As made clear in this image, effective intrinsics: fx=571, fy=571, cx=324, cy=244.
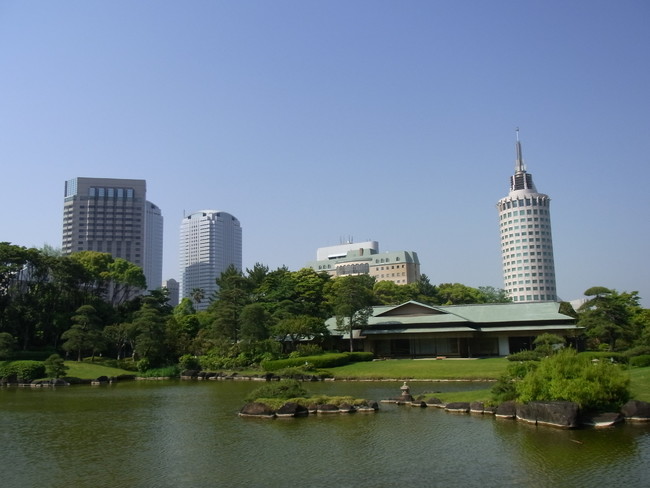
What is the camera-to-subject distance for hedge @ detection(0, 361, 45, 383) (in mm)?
41625

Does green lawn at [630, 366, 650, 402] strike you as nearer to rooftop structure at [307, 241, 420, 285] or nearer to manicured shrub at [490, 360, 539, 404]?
manicured shrub at [490, 360, 539, 404]

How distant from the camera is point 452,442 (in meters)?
15.7

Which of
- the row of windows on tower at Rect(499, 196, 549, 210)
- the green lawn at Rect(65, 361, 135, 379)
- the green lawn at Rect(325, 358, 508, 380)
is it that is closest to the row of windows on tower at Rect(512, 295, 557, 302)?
the row of windows on tower at Rect(499, 196, 549, 210)

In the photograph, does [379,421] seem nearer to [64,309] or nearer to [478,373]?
[478,373]

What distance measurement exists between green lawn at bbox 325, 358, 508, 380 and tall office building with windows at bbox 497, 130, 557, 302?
10441 cm

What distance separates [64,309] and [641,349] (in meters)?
49.6

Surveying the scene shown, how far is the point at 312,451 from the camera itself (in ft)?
49.6

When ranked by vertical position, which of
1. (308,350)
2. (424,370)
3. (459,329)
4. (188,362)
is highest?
(459,329)

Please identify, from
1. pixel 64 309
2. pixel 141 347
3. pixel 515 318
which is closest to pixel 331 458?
pixel 141 347

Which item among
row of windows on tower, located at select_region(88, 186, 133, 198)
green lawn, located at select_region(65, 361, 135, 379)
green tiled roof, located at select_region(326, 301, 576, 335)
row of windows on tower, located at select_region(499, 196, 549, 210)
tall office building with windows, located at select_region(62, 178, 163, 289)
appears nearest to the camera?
green lawn, located at select_region(65, 361, 135, 379)

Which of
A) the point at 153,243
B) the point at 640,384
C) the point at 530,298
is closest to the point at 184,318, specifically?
the point at 640,384

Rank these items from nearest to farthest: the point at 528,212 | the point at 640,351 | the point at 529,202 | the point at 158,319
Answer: the point at 640,351 → the point at 158,319 → the point at 529,202 → the point at 528,212

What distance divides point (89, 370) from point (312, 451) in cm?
3466

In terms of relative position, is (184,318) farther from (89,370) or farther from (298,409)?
(298,409)
